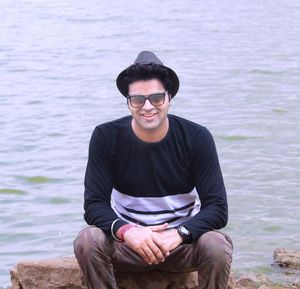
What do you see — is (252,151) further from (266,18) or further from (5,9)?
(5,9)

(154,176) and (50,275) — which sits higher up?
(154,176)

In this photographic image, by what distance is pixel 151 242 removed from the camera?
15.4 ft

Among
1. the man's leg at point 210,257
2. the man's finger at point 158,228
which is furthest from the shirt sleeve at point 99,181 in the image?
the man's leg at point 210,257

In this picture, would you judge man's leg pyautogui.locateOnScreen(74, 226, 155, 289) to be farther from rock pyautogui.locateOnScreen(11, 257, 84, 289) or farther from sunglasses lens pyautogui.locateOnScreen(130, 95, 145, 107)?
sunglasses lens pyautogui.locateOnScreen(130, 95, 145, 107)

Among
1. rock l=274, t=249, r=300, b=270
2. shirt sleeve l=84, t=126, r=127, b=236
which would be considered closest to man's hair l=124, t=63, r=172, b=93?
shirt sleeve l=84, t=126, r=127, b=236

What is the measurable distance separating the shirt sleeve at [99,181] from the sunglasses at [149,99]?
0.86 feet

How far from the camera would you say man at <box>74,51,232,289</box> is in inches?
190

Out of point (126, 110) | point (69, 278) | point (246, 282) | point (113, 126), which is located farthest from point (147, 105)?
point (126, 110)

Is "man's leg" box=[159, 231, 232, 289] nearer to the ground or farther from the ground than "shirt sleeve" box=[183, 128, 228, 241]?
nearer to the ground

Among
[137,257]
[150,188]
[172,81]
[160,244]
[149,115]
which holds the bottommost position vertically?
[137,257]

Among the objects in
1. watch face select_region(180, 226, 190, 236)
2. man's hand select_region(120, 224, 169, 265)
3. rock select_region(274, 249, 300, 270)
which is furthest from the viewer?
rock select_region(274, 249, 300, 270)

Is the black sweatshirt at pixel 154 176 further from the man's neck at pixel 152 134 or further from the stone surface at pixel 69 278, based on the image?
the stone surface at pixel 69 278

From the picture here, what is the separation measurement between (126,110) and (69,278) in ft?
25.6

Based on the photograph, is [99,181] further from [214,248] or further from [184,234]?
[214,248]
